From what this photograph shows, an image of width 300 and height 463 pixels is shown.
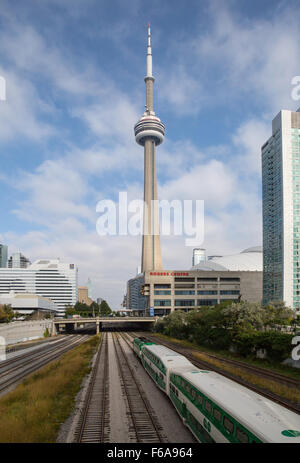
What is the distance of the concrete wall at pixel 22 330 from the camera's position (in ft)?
249

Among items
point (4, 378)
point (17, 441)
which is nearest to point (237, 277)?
point (4, 378)

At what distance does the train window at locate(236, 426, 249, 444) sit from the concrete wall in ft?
230

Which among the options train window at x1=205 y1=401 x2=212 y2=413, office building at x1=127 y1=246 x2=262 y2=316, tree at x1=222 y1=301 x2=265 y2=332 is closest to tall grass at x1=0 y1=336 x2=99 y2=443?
train window at x1=205 y1=401 x2=212 y2=413

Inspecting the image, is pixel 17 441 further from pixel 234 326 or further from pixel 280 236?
pixel 280 236

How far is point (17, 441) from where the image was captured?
709 inches

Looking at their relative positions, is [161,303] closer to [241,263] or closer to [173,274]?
[173,274]

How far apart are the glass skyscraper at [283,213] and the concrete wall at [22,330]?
247 ft

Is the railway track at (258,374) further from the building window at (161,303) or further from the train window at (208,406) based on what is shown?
the building window at (161,303)

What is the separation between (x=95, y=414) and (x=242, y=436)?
1440 centimetres

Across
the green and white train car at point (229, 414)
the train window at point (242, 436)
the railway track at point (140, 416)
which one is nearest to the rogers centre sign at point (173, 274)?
the railway track at point (140, 416)

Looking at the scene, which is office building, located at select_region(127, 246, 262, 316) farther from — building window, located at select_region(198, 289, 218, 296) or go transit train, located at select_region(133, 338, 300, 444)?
go transit train, located at select_region(133, 338, 300, 444)

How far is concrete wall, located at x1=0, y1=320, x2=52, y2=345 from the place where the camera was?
75.9m
